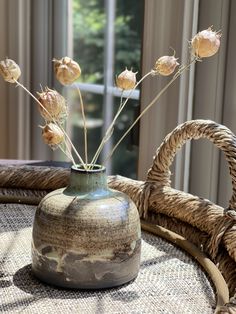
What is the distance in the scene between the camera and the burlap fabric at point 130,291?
0.55 metres

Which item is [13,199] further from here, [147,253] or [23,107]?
[23,107]

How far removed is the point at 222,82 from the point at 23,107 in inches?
31.2

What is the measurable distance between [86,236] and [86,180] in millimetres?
62

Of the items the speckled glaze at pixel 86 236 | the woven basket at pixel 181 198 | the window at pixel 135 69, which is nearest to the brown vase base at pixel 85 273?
the speckled glaze at pixel 86 236

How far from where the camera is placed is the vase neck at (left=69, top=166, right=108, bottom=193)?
1.93ft

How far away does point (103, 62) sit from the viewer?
1.54 meters

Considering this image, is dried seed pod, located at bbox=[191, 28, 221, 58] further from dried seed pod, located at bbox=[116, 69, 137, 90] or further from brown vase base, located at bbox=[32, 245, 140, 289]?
brown vase base, located at bbox=[32, 245, 140, 289]

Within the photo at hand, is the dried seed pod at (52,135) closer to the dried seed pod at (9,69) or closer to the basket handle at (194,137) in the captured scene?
the dried seed pod at (9,69)

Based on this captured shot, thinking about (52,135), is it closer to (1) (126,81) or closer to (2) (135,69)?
(1) (126,81)

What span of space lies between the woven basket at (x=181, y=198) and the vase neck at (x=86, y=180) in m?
0.16

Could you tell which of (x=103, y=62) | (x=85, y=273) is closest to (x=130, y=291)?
(x=85, y=273)

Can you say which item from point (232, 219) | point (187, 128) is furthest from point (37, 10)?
point (232, 219)

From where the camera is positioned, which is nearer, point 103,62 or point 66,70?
point 66,70

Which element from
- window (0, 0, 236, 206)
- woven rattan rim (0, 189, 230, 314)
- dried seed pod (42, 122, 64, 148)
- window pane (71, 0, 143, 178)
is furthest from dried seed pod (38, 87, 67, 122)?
window pane (71, 0, 143, 178)
